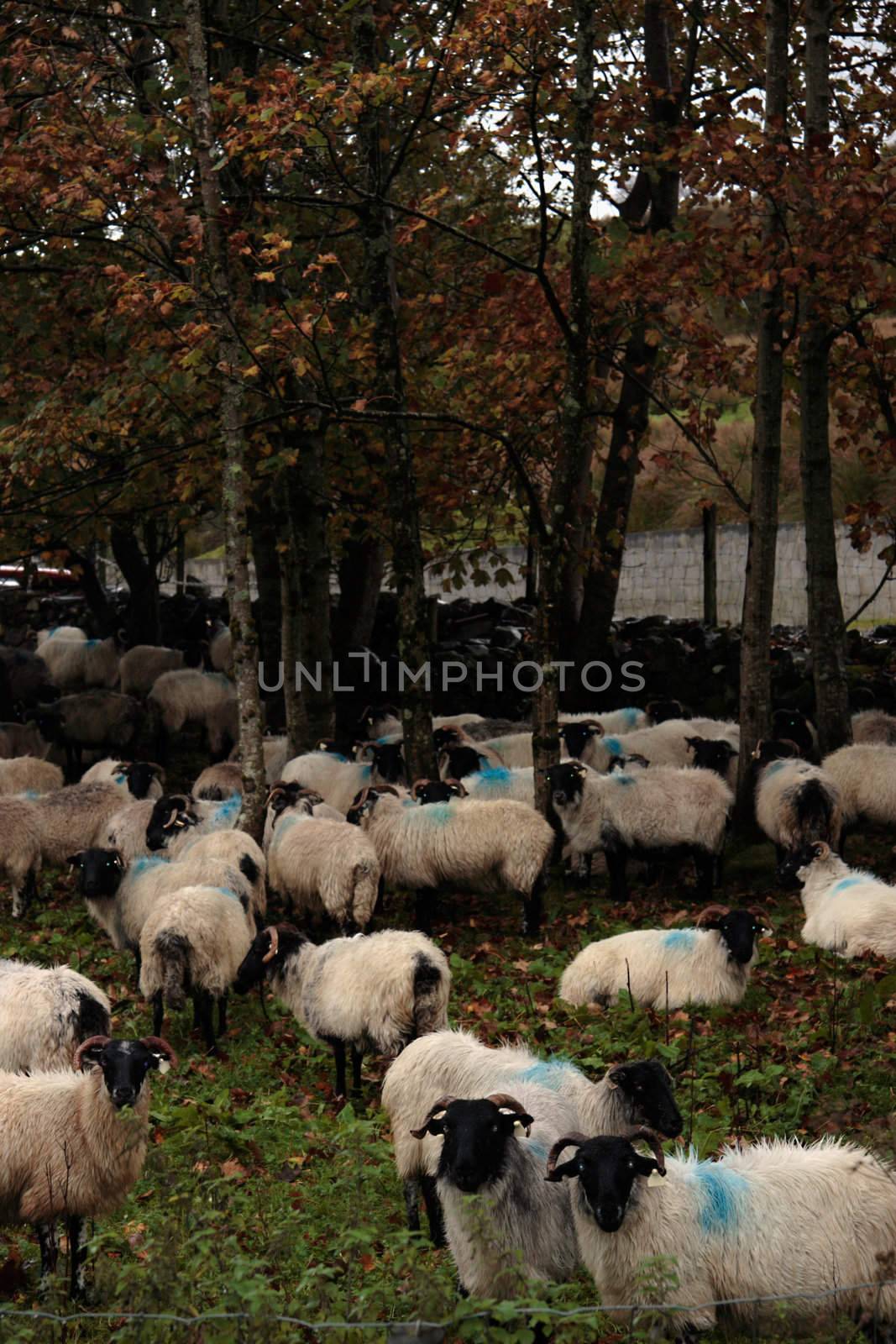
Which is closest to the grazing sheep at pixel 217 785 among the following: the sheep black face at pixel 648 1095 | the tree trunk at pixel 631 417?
the tree trunk at pixel 631 417

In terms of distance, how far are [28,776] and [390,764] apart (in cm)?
422

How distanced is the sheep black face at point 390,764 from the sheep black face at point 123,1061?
7997 millimetres

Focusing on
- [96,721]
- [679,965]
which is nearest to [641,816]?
[679,965]

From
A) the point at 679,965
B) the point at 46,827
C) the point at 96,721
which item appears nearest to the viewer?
the point at 679,965

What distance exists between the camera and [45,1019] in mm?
7863

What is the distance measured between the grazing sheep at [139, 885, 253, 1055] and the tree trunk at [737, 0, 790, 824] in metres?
6.06

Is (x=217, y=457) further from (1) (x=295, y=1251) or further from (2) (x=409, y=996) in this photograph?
(1) (x=295, y=1251)

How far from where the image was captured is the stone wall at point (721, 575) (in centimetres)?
3359

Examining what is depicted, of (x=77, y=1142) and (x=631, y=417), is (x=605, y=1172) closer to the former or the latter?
(x=77, y=1142)

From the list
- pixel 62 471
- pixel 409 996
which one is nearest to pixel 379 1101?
pixel 409 996

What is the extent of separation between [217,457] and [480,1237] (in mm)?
10933

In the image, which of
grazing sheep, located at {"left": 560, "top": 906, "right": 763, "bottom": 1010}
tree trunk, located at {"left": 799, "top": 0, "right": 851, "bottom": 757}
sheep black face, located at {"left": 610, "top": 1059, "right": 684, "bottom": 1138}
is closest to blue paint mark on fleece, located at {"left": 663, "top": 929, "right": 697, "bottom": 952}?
grazing sheep, located at {"left": 560, "top": 906, "right": 763, "bottom": 1010}

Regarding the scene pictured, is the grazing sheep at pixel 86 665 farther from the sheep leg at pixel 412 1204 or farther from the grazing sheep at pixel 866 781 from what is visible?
the sheep leg at pixel 412 1204

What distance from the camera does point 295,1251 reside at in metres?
6.58
